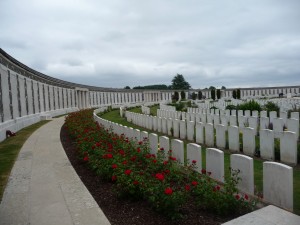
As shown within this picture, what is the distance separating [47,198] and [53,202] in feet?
0.91

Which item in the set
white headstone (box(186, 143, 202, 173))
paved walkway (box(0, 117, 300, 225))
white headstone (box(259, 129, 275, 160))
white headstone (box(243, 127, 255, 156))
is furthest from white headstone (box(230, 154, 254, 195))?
white headstone (box(243, 127, 255, 156))

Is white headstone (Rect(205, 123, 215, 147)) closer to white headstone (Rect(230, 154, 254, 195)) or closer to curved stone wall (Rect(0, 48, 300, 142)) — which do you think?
white headstone (Rect(230, 154, 254, 195))

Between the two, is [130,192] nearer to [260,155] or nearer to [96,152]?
[96,152]

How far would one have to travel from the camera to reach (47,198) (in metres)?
4.82

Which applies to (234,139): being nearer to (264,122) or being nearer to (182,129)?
(182,129)

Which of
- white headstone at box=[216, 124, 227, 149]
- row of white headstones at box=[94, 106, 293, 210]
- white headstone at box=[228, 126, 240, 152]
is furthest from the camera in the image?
white headstone at box=[216, 124, 227, 149]

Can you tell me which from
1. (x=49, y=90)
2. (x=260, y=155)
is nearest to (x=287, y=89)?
(x=49, y=90)

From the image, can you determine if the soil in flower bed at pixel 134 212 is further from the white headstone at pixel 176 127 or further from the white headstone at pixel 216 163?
Result: the white headstone at pixel 176 127

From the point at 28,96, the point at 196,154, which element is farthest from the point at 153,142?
the point at 28,96

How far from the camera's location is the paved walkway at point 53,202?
11.4 feet

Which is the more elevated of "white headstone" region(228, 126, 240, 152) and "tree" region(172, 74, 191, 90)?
"tree" region(172, 74, 191, 90)

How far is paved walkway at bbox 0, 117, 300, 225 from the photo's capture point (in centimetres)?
347

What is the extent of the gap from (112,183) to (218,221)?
245cm

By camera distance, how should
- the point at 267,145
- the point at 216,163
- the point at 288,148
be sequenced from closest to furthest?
1. the point at 216,163
2. the point at 288,148
3. the point at 267,145
